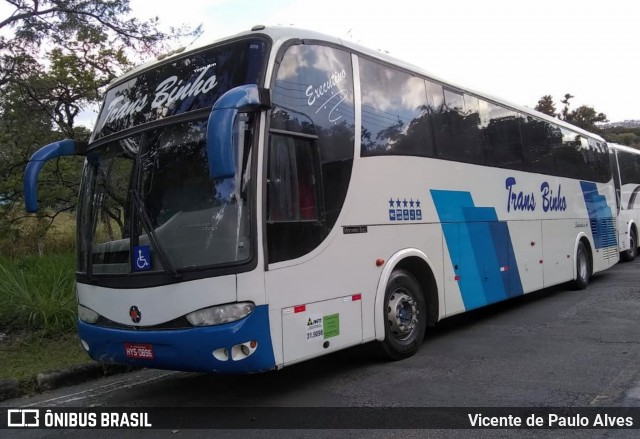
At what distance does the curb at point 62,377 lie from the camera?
5.90 meters

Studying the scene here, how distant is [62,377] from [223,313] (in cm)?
300

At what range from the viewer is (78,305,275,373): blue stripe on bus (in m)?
4.42

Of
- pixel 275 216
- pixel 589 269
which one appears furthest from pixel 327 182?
pixel 589 269

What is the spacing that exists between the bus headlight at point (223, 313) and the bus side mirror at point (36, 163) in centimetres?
208

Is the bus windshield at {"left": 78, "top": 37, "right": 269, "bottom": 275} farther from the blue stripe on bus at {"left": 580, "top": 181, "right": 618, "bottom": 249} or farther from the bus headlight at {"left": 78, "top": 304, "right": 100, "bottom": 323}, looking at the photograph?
the blue stripe on bus at {"left": 580, "top": 181, "right": 618, "bottom": 249}

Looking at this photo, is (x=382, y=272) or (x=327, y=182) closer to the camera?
(x=327, y=182)

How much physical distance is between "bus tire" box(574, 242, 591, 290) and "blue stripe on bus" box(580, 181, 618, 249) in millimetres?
673

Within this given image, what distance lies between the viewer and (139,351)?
4.81m

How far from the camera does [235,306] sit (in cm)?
446

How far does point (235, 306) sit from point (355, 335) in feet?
5.19

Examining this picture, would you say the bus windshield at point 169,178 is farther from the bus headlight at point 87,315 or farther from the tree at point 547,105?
the tree at point 547,105

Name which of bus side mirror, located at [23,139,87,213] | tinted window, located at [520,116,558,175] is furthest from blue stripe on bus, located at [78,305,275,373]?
tinted window, located at [520,116,558,175]

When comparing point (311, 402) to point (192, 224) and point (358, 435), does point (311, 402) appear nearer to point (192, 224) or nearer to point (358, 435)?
point (358, 435)

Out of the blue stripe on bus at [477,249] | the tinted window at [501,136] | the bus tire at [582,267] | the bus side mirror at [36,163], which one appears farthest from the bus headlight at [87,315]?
the bus tire at [582,267]
